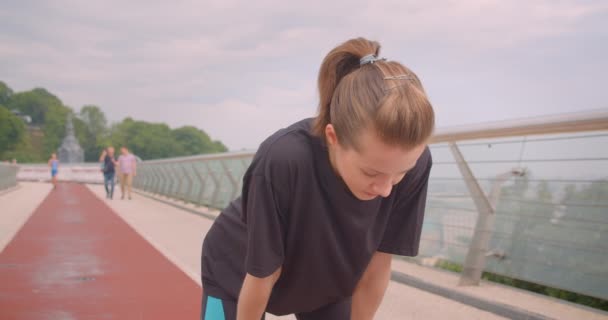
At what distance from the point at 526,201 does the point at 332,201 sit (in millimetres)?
3350

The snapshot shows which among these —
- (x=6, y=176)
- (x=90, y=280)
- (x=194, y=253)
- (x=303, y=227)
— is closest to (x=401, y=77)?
(x=303, y=227)

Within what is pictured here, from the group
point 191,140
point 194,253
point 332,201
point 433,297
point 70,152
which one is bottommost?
point 194,253

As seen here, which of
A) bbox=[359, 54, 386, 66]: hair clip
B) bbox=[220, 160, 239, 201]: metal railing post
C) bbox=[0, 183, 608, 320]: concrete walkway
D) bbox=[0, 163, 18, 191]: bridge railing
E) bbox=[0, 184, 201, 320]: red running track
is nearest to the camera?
bbox=[359, 54, 386, 66]: hair clip

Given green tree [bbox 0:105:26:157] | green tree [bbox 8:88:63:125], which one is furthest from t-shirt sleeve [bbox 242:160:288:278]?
green tree [bbox 8:88:63:125]

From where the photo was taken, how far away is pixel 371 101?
1603 mm

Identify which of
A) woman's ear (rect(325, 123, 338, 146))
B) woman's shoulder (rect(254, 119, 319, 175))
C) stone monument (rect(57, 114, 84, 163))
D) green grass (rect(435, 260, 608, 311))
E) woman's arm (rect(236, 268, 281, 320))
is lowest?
woman's arm (rect(236, 268, 281, 320))

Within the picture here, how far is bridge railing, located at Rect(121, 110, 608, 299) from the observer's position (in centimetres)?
419

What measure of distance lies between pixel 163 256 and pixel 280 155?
6129mm

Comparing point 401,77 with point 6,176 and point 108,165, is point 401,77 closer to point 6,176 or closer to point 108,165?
point 108,165

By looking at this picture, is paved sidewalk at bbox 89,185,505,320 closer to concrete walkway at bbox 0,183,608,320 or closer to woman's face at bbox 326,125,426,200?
concrete walkway at bbox 0,183,608,320

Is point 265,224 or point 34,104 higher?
point 34,104

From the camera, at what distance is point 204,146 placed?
529 feet

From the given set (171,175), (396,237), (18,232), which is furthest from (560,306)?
(171,175)

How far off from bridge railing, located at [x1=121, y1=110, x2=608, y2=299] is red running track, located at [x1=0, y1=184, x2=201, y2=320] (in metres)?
2.32
